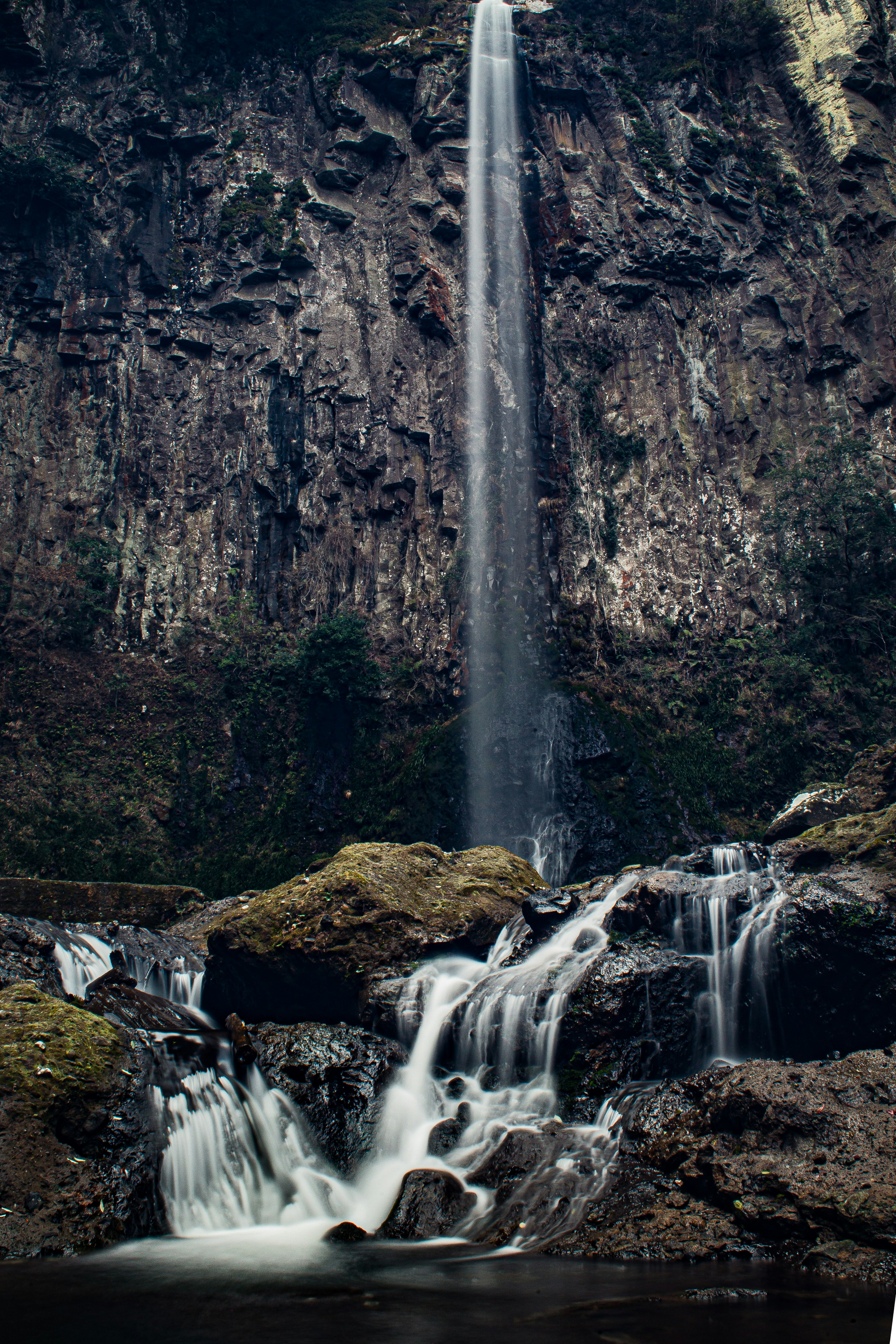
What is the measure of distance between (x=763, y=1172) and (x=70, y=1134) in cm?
521

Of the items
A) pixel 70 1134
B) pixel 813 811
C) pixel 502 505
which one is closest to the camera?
pixel 70 1134

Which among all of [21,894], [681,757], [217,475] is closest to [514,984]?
[21,894]

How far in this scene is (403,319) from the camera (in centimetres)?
2411

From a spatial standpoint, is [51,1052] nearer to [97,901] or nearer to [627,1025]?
[627,1025]

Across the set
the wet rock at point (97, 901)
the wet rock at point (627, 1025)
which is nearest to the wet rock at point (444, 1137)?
the wet rock at point (627, 1025)

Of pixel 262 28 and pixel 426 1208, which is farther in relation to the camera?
pixel 262 28

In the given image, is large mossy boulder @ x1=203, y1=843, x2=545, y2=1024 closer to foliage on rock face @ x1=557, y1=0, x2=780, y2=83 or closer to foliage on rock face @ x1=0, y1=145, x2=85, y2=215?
foliage on rock face @ x1=0, y1=145, x2=85, y2=215

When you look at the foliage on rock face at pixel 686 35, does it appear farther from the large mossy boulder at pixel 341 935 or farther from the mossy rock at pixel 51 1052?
the mossy rock at pixel 51 1052

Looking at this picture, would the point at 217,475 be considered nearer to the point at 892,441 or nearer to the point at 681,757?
the point at 681,757

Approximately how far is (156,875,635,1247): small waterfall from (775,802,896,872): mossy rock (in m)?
3.00

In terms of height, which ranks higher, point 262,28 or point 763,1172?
point 262,28

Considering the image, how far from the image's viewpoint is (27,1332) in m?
4.12

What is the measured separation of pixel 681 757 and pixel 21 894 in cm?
1322

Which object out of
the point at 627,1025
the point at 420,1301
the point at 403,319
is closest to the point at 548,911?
the point at 627,1025
